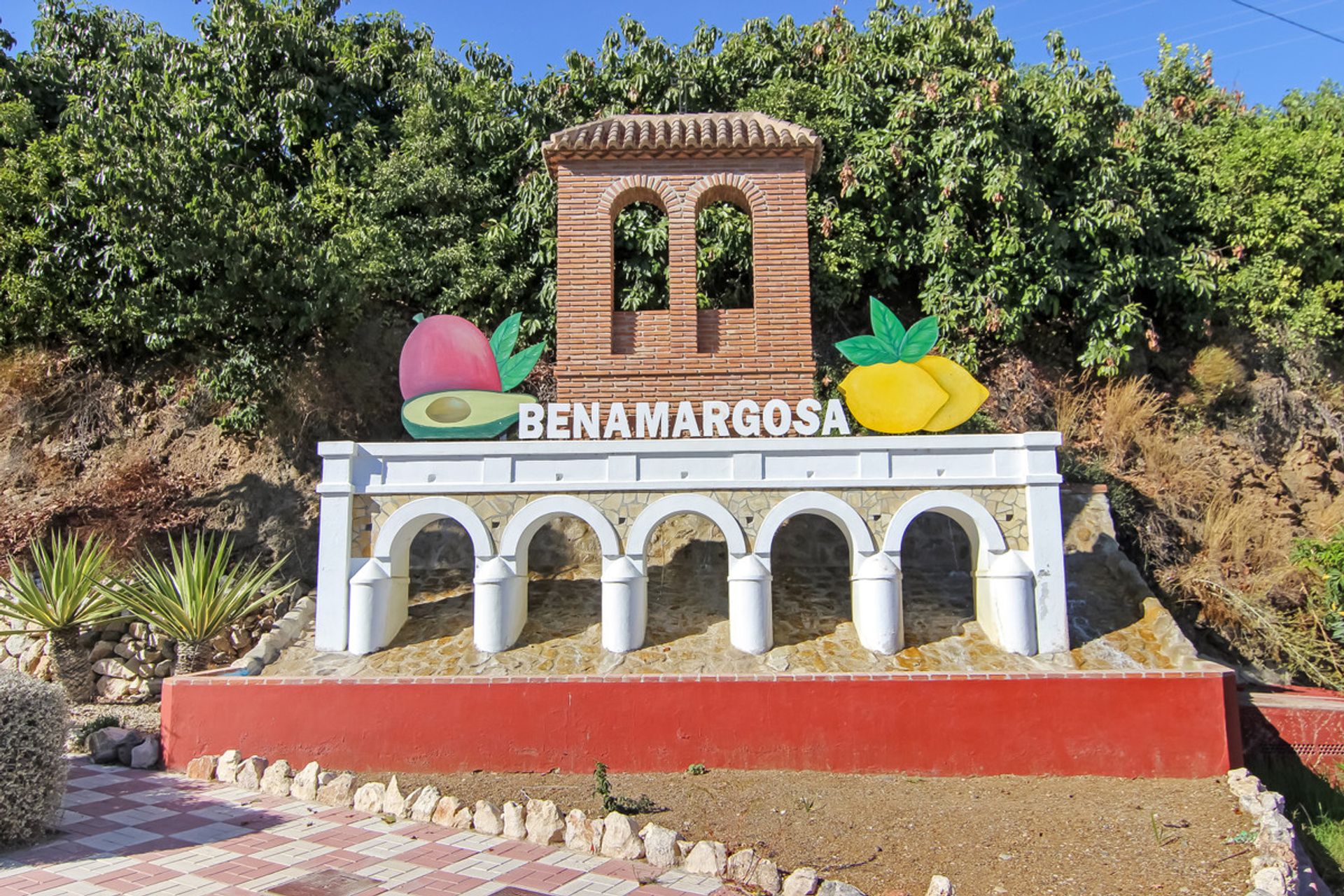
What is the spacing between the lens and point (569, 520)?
48.1ft

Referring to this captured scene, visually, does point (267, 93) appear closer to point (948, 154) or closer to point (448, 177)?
point (448, 177)

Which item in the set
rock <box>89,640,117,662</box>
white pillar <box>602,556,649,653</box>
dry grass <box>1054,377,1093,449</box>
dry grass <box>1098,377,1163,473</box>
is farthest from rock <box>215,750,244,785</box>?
dry grass <box>1098,377,1163,473</box>

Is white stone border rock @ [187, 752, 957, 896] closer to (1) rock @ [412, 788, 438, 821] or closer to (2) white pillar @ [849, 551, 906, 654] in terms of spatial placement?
(1) rock @ [412, 788, 438, 821]

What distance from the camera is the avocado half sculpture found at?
12664 millimetres

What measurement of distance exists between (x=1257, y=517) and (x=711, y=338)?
1027 cm

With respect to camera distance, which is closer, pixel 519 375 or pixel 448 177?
pixel 519 375

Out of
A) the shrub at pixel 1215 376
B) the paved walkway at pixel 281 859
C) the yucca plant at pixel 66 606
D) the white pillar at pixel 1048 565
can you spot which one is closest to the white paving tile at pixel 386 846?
the paved walkway at pixel 281 859

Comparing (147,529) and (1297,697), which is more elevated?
(147,529)

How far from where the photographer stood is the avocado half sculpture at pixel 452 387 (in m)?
12.7

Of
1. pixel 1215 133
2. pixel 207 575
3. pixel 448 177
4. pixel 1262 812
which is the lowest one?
pixel 1262 812

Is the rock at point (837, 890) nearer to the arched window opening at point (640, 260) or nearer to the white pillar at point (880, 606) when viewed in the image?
the white pillar at point (880, 606)

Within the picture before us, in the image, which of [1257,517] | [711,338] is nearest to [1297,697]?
[1257,517]

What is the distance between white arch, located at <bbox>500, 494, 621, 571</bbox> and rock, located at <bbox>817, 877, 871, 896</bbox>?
5183mm

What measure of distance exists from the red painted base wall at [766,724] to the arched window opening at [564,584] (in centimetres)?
122
